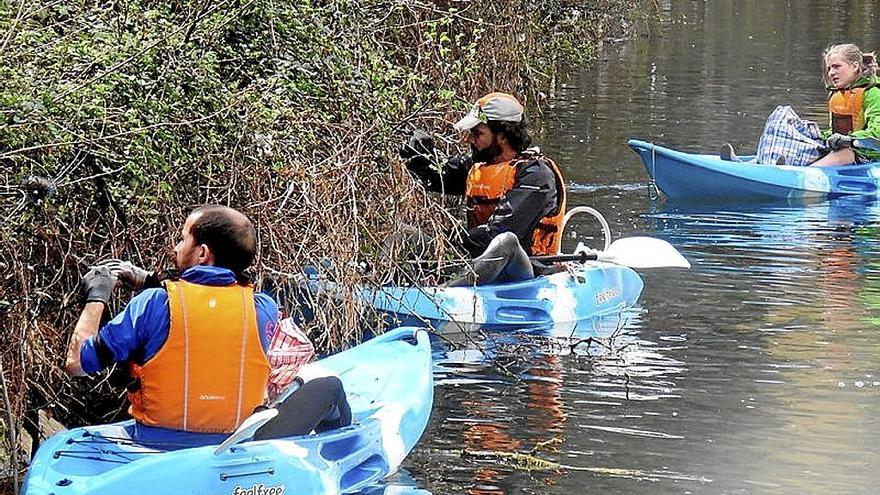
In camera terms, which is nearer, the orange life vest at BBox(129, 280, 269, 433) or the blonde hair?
the orange life vest at BBox(129, 280, 269, 433)

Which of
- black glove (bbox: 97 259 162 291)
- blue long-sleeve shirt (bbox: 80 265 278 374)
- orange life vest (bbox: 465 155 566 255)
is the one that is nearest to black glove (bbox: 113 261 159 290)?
black glove (bbox: 97 259 162 291)

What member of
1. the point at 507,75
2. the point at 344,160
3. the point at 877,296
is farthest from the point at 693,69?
the point at 344,160

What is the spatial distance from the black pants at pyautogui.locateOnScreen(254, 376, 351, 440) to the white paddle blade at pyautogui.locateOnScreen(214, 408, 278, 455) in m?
0.34

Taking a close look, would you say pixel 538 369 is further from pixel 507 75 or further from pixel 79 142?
pixel 507 75

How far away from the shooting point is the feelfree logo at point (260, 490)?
4.87m

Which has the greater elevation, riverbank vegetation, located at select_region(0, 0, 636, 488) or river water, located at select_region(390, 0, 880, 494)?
riverbank vegetation, located at select_region(0, 0, 636, 488)

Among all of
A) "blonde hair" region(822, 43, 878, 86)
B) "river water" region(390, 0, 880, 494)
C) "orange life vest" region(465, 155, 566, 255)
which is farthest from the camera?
"blonde hair" region(822, 43, 878, 86)

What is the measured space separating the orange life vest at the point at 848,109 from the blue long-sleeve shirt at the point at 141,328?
27.5 ft

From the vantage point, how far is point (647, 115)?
16797 millimetres

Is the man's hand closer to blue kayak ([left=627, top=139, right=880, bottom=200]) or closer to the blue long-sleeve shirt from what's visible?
the blue long-sleeve shirt

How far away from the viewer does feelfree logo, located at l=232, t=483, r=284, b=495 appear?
16.0 feet

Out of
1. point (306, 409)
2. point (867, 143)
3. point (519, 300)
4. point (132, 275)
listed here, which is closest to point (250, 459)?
point (306, 409)

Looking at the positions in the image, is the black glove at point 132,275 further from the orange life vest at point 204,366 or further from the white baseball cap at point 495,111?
the white baseball cap at point 495,111

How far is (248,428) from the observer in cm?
465
